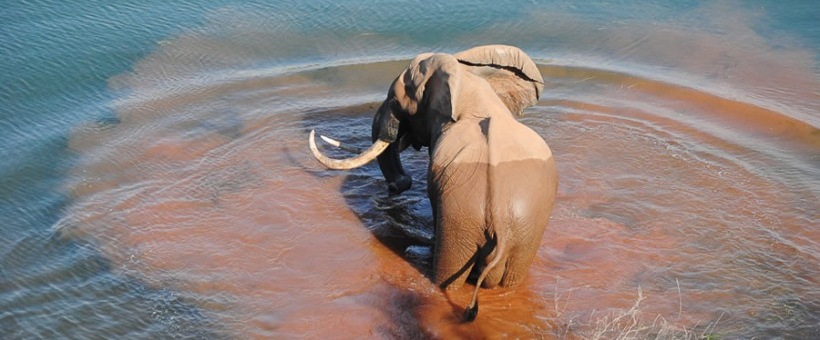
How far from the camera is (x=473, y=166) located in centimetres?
711

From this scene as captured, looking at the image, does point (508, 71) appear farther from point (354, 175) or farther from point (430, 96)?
point (354, 175)

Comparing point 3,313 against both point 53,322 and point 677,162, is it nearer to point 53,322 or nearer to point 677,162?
point 53,322

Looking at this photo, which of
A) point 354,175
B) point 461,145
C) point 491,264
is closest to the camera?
point 491,264

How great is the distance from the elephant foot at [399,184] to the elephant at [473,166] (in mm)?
768

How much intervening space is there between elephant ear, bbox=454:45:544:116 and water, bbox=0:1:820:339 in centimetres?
135

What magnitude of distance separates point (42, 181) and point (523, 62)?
5.61 metres

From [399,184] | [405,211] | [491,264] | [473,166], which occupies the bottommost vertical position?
[405,211]

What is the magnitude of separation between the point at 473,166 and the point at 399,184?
2.28 meters

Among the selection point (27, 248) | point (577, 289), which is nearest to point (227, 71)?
point (27, 248)

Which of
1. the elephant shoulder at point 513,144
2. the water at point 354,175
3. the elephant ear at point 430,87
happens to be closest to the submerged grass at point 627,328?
the water at point 354,175

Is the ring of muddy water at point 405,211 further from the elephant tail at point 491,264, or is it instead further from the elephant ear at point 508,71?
the elephant ear at point 508,71

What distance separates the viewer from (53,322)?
734cm

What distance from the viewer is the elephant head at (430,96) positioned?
784cm

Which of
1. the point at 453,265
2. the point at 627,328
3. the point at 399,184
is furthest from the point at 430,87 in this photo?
the point at 627,328
